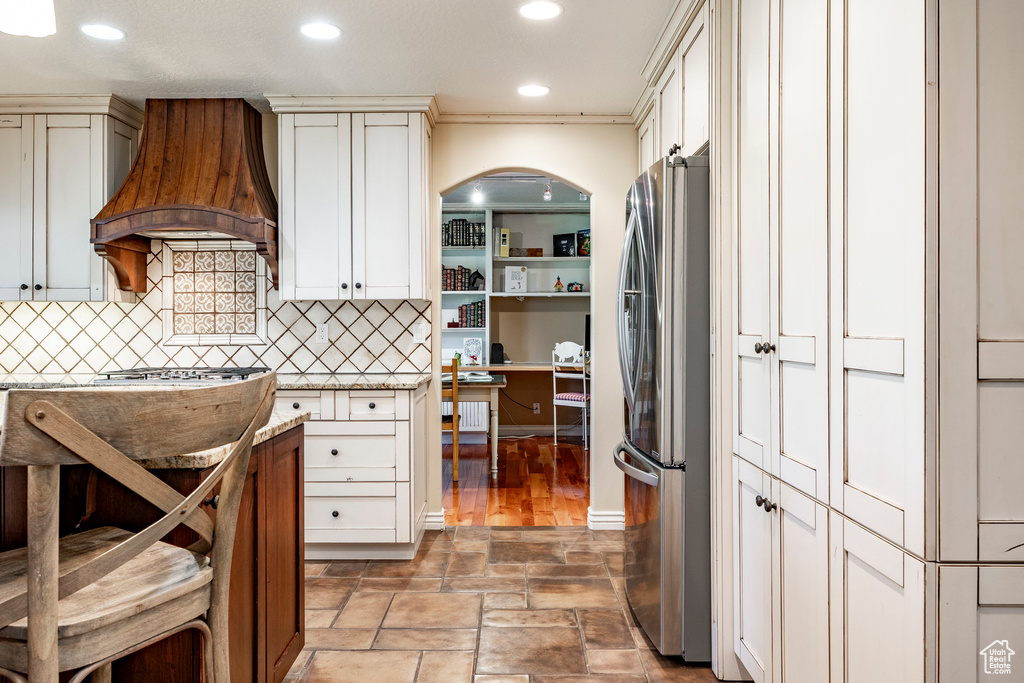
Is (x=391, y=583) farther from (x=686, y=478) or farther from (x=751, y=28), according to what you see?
(x=751, y=28)

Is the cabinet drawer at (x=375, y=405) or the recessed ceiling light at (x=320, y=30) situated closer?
the recessed ceiling light at (x=320, y=30)

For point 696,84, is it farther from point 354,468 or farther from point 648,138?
point 354,468

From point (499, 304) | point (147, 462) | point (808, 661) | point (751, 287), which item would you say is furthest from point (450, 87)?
point (499, 304)

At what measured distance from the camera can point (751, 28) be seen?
1.92 m

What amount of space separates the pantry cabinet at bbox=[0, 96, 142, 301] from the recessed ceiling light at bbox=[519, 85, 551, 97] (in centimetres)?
221

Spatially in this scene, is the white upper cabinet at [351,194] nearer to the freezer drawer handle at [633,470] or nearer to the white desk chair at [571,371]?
the freezer drawer handle at [633,470]

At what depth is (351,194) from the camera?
347 centimetres

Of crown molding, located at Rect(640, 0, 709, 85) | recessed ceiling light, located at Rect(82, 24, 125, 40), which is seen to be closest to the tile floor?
crown molding, located at Rect(640, 0, 709, 85)

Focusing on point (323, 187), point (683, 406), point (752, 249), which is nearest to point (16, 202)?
point (323, 187)

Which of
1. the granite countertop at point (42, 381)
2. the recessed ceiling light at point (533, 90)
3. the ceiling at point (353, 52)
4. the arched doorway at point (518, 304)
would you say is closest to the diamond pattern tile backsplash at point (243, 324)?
the granite countertop at point (42, 381)

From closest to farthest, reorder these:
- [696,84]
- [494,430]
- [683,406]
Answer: [683,406], [696,84], [494,430]

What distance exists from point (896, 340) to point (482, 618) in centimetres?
202

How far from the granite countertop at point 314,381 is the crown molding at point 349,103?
4.74ft

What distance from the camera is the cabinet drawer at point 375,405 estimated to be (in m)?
3.29
